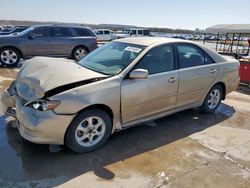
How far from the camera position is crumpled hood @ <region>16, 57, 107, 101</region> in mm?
3306

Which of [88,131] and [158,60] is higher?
[158,60]

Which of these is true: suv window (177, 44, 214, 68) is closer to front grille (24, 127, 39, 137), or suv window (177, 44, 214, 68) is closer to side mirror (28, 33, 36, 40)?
front grille (24, 127, 39, 137)

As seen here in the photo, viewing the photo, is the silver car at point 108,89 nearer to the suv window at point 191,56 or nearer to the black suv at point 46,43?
the suv window at point 191,56

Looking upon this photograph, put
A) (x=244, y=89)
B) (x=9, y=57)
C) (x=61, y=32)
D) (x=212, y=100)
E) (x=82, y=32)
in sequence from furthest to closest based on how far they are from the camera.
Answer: (x=82, y=32)
(x=61, y=32)
(x=9, y=57)
(x=244, y=89)
(x=212, y=100)

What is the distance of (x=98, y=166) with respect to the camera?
10.7 ft

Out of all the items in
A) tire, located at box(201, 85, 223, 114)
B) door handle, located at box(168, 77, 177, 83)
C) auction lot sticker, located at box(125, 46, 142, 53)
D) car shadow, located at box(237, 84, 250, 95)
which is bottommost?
car shadow, located at box(237, 84, 250, 95)

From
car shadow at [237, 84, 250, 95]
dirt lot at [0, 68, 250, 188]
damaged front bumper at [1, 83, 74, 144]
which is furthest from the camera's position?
car shadow at [237, 84, 250, 95]

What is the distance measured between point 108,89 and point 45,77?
872mm

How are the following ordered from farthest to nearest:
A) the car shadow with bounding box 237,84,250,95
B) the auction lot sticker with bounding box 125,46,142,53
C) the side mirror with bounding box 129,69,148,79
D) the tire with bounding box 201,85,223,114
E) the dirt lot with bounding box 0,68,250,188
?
1. the car shadow with bounding box 237,84,250,95
2. the tire with bounding box 201,85,223,114
3. the auction lot sticker with bounding box 125,46,142,53
4. the side mirror with bounding box 129,69,148,79
5. the dirt lot with bounding box 0,68,250,188

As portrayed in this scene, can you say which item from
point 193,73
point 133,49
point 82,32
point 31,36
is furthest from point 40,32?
point 193,73

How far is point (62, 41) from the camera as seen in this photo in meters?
10.5

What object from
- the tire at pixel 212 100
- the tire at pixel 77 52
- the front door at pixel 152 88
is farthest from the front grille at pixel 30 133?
the tire at pixel 77 52

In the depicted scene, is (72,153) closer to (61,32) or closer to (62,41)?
(62,41)

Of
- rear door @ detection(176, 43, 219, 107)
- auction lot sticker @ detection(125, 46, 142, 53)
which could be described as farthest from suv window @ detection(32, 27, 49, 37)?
rear door @ detection(176, 43, 219, 107)
